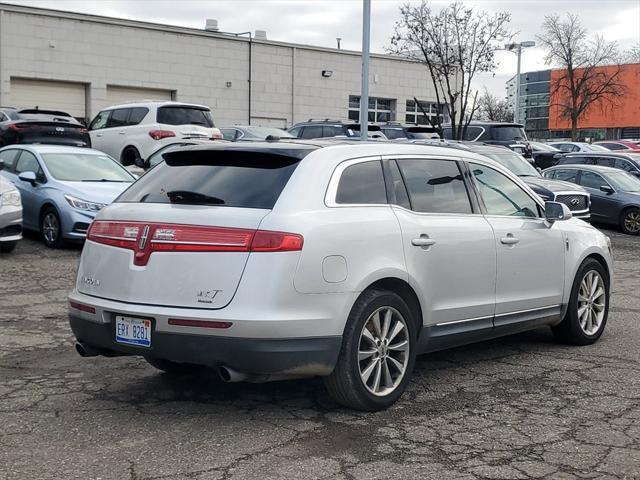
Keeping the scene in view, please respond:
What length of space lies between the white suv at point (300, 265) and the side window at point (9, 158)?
32.1 ft

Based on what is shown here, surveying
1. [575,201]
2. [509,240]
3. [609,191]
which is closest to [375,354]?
[509,240]

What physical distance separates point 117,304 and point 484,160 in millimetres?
3086

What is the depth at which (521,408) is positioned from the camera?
562 cm

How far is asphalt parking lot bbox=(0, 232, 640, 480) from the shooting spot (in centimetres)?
453

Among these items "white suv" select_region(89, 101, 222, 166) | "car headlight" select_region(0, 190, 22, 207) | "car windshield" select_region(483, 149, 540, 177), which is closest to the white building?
"white suv" select_region(89, 101, 222, 166)

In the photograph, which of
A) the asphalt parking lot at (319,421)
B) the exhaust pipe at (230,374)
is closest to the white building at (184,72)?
the asphalt parking lot at (319,421)

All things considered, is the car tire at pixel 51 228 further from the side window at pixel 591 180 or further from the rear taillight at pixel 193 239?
the side window at pixel 591 180

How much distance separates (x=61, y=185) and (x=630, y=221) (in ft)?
39.3

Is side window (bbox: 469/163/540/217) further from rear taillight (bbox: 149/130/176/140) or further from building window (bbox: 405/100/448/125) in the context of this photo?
building window (bbox: 405/100/448/125)

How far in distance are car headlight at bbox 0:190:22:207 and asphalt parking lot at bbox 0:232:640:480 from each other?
17.2 feet

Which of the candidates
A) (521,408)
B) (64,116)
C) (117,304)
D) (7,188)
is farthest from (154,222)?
(64,116)

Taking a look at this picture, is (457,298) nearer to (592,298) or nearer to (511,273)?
(511,273)

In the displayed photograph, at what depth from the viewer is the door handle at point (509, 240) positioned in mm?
6528

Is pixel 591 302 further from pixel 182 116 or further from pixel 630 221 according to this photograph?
pixel 182 116
